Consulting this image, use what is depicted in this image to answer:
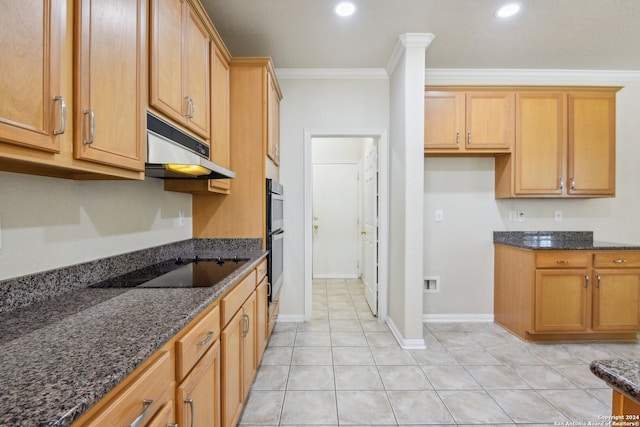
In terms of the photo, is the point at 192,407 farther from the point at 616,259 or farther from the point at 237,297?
the point at 616,259

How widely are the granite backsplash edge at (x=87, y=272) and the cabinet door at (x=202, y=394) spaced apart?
2.12ft

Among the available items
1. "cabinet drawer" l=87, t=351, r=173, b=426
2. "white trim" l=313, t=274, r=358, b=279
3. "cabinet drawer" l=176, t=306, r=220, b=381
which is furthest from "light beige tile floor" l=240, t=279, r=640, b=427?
"white trim" l=313, t=274, r=358, b=279

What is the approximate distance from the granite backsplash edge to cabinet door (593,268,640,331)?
9.93 feet

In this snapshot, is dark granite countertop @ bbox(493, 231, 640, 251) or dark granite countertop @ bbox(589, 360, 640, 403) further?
dark granite countertop @ bbox(493, 231, 640, 251)

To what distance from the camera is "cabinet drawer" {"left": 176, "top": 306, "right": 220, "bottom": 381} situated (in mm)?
926

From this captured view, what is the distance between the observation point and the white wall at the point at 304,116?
124 inches

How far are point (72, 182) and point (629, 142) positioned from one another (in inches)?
187

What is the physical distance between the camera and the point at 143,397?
0.73 meters

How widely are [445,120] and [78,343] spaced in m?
3.06

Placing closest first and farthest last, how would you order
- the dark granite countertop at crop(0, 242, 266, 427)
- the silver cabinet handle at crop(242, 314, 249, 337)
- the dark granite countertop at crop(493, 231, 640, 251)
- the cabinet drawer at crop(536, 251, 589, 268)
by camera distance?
the dark granite countertop at crop(0, 242, 266, 427) < the silver cabinet handle at crop(242, 314, 249, 337) < the cabinet drawer at crop(536, 251, 589, 268) < the dark granite countertop at crop(493, 231, 640, 251)

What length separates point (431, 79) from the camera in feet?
10.3

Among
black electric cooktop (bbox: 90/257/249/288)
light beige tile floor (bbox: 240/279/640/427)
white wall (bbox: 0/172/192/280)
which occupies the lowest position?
light beige tile floor (bbox: 240/279/640/427)

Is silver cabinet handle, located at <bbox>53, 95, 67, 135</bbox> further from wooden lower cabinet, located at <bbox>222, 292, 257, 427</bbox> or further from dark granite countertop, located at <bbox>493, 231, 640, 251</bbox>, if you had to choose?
dark granite countertop, located at <bbox>493, 231, 640, 251</bbox>

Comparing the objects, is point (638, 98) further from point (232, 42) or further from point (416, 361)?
point (232, 42)
